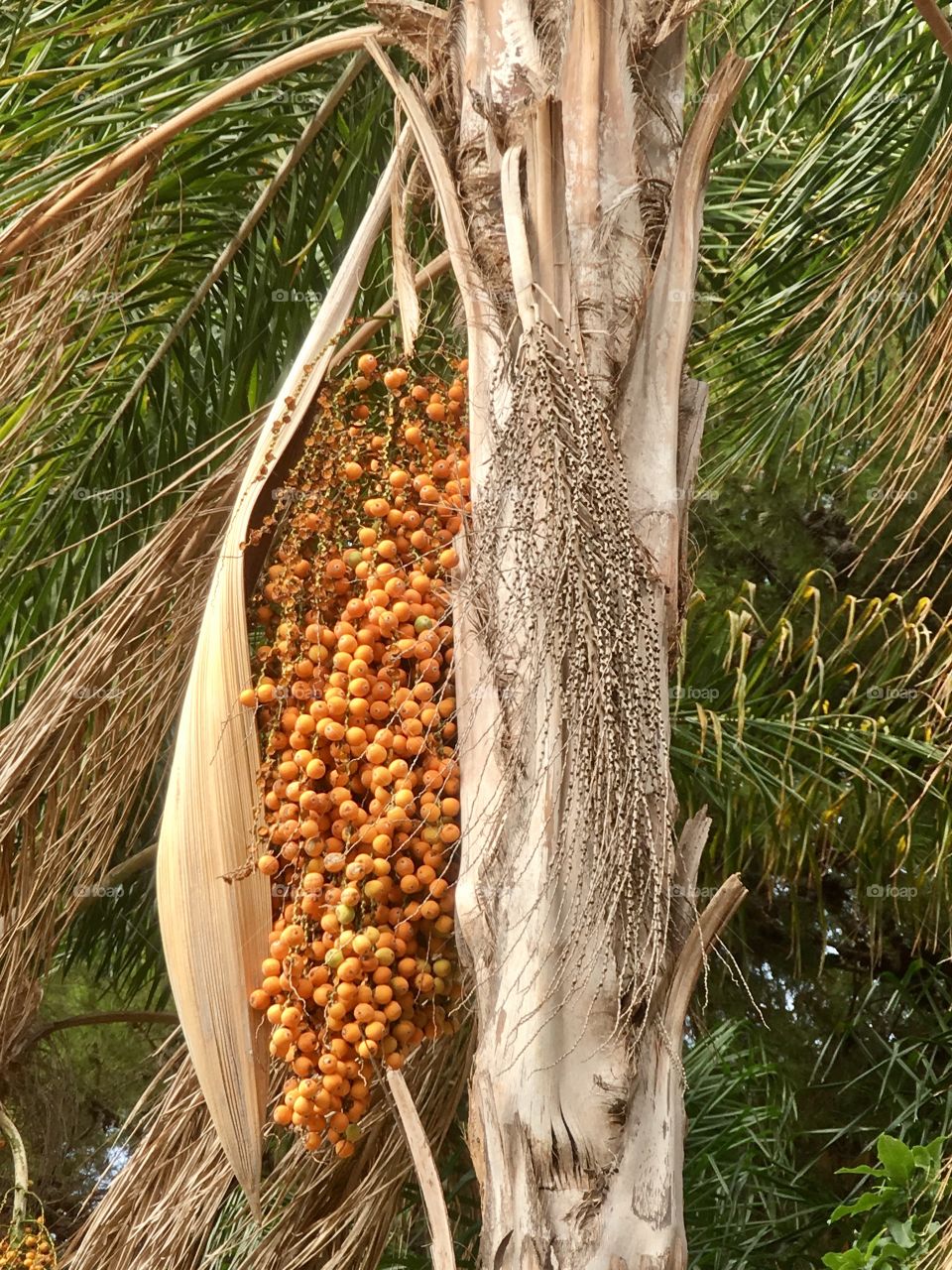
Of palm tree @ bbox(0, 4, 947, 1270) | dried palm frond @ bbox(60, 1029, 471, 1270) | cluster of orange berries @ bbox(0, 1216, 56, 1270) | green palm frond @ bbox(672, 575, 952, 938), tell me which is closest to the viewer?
palm tree @ bbox(0, 4, 947, 1270)

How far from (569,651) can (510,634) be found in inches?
5.1

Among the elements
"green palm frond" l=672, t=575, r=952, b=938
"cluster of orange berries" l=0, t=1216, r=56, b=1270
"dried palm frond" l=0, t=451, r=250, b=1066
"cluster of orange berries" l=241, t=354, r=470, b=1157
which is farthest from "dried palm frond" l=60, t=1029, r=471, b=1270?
"cluster of orange berries" l=0, t=1216, r=56, b=1270

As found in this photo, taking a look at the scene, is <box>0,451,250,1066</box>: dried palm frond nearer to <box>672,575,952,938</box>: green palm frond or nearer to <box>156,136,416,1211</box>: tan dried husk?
<box>156,136,416,1211</box>: tan dried husk

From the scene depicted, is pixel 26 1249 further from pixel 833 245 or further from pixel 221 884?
pixel 833 245

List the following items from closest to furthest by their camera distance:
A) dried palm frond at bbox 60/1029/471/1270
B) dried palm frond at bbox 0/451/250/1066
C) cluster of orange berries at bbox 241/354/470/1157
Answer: cluster of orange berries at bbox 241/354/470/1157 < dried palm frond at bbox 60/1029/471/1270 < dried palm frond at bbox 0/451/250/1066

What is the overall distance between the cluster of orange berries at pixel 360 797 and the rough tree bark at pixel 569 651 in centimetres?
9

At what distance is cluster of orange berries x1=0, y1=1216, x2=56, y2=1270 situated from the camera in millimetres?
3539

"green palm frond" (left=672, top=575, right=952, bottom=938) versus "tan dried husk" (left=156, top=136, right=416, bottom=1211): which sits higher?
"tan dried husk" (left=156, top=136, right=416, bottom=1211)

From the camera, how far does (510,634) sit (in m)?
1.68

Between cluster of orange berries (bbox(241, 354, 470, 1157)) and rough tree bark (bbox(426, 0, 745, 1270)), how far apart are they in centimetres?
9

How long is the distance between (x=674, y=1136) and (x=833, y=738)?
1.93 metres

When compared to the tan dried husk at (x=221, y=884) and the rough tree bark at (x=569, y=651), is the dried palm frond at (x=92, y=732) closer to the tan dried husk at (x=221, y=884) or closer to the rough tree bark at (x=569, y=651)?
the tan dried husk at (x=221, y=884)

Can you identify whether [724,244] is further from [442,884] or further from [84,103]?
[442,884]

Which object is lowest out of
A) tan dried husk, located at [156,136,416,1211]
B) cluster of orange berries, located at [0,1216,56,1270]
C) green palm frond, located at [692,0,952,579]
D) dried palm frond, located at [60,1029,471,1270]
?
cluster of orange berries, located at [0,1216,56,1270]
